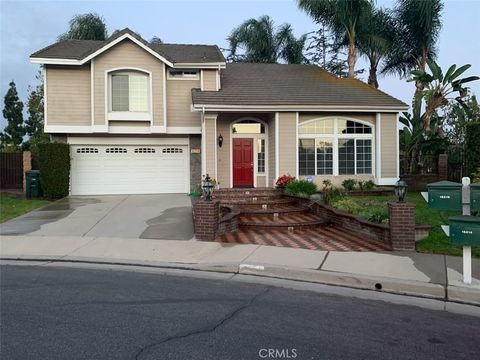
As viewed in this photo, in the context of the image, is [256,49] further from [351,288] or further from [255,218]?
[351,288]

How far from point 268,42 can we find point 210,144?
17641 millimetres

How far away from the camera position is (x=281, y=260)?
855 cm

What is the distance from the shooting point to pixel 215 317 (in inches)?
217

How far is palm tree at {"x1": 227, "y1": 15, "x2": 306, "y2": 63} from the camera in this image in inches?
1280

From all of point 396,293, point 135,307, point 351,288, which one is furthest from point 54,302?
point 396,293

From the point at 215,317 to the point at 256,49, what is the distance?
1169 inches

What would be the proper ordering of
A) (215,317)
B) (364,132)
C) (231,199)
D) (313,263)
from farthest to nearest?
(364,132)
(231,199)
(313,263)
(215,317)

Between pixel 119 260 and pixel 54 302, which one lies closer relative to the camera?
pixel 54 302

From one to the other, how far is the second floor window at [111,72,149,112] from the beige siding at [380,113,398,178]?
10163mm

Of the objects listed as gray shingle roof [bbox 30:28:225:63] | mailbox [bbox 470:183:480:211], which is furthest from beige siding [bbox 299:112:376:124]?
mailbox [bbox 470:183:480:211]

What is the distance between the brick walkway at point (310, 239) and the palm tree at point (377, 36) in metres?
16.9

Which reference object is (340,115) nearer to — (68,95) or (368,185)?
(368,185)

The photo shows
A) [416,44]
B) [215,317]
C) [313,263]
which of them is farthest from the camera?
[416,44]

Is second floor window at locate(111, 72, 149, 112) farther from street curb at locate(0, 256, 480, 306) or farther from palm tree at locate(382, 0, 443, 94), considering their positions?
palm tree at locate(382, 0, 443, 94)
